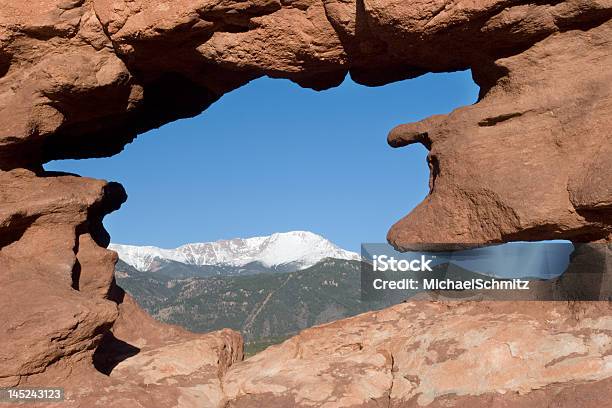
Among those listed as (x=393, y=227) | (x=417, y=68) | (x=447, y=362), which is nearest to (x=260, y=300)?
(x=417, y=68)

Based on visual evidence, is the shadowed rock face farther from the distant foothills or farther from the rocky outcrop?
the distant foothills

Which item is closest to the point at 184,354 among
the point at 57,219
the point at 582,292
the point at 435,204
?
the point at 57,219

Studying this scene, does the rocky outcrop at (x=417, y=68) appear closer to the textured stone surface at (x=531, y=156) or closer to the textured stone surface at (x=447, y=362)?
the textured stone surface at (x=531, y=156)

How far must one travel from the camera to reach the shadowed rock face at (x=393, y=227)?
9594 millimetres

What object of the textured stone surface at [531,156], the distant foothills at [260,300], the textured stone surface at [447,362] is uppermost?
the textured stone surface at [531,156]

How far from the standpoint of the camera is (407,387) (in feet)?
32.4

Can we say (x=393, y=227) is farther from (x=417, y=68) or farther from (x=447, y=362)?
(x=417, y=68)

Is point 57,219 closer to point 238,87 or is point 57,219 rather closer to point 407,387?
point 238,87

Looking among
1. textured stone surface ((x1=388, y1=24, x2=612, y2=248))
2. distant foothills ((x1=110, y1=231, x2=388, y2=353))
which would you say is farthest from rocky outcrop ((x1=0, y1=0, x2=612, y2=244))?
distant foothills ((x1=110, y1=231, x2=388, y2=353))

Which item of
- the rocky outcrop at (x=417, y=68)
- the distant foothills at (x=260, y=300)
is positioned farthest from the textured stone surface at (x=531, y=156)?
the distant foothills at (x=260, y=300)

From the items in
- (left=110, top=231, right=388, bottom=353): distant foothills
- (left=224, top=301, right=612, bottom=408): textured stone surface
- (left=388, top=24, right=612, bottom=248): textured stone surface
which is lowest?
(left=110, top=231, right=388, bottom=353): distant foothills

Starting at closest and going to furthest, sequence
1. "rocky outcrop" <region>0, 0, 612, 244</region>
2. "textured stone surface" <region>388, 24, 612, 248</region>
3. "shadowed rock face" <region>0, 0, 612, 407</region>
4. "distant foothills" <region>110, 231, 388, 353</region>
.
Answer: "shadowed rock face" <region>0, 0, 612, 407</region> < "textured stone surface" <region>388, 24, 612, 248</region> < "rocky outcrop" <region>0, 0, 612, 244</region> < "distant foothills" <region>110, 231, 388, 353</region>

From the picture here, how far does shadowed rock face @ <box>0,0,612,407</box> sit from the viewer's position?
9.59 meters

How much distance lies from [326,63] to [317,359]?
17.8 ft
